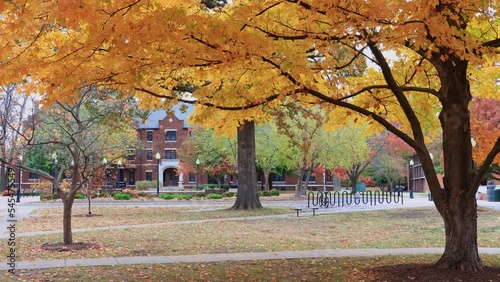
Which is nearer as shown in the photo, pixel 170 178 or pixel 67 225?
pixel 67 225

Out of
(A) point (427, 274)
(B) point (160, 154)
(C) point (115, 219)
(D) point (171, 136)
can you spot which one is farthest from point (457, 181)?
Answer: (D) point (171, 136)

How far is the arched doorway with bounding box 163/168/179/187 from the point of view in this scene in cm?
7256

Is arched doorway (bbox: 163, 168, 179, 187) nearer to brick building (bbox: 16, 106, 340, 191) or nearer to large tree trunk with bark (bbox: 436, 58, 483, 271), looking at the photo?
brick building (bbox: 16, 106, 340, 191)

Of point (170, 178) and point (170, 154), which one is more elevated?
point (170, 154)

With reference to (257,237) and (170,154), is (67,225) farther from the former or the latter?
(170,154)

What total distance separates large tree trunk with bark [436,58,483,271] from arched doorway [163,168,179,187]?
65073 mm

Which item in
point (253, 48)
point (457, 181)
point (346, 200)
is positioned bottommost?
point (346, 200)

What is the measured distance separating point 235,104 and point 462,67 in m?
4.17

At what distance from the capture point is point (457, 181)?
354 inches

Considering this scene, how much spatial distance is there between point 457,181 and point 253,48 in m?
4.52

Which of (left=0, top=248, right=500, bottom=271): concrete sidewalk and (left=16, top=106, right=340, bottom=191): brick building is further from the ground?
(left=16, top=106, right=340, bottom=191): brick building

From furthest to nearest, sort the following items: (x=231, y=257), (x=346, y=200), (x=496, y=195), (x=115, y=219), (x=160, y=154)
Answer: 1. (x=160, y=154)
2. (x=496, y=195)
3. (x=346, y=200)
4. (x=115, y=219)
5. (x=231, y=257)

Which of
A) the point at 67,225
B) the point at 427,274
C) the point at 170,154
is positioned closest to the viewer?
the point at 427,274

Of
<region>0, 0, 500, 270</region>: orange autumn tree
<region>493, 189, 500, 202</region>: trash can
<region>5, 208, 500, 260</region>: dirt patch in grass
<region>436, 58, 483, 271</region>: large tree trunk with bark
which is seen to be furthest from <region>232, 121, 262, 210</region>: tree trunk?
<region>493, 189, 500, 202</region>: trash can
